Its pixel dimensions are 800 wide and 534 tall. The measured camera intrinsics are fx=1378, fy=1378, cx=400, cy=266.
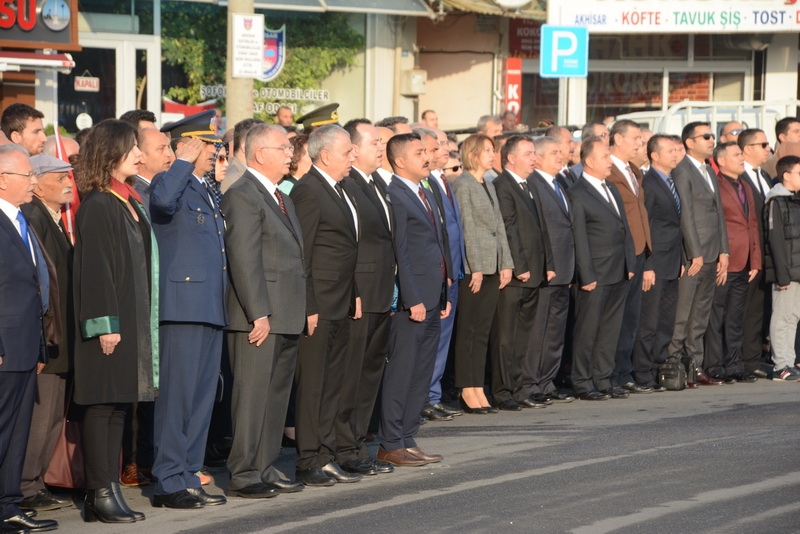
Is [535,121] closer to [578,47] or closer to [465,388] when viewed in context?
[578,47]

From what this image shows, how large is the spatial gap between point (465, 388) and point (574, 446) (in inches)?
71.2

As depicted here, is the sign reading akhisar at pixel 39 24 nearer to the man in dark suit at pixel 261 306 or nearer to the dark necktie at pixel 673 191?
the dark necktie at pixel 673 191

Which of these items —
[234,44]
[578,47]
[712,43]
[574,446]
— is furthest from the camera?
[712,43]

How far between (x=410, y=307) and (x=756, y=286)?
5.93 metres

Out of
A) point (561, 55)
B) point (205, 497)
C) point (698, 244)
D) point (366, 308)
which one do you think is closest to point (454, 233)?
point (366, 308)

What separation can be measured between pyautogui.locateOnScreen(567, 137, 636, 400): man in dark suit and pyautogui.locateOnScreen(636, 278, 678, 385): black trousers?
2.07ft

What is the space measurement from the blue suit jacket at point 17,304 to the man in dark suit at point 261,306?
1305 mm

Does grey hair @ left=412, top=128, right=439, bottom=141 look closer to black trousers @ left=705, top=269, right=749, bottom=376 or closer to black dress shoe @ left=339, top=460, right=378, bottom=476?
black dress shoe @ left=339, top=460, right=378, bottom=476

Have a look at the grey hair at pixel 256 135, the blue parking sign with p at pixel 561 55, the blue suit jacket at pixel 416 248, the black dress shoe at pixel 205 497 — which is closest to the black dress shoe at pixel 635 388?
the blue suit jacket at pixel 416 248

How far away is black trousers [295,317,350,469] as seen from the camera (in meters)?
8.89

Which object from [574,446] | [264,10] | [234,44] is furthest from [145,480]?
[264,10]

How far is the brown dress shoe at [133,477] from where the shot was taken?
353 inches

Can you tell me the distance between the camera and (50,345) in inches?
315

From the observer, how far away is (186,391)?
8.12 m
